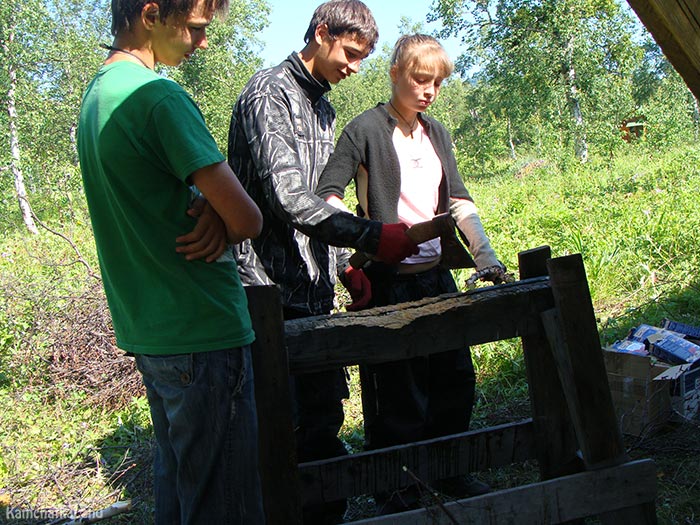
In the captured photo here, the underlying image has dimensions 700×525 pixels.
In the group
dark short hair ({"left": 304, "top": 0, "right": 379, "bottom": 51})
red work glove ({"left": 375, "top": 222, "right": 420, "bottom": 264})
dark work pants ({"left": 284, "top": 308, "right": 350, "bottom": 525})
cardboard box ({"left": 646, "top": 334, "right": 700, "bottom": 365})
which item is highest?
dark short hair ({"left": 304, "top": 0, "right": 379, "bottom": 51})

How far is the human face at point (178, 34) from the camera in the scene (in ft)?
4.66

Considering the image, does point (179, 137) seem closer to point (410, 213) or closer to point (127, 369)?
point (410, 213)

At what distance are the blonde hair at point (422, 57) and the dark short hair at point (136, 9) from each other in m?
1.17

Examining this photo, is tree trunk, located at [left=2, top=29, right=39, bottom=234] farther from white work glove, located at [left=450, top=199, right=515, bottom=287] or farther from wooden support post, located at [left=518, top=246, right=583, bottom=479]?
wooden support post, located at [left=518, top=246, right=583, bottom=479]

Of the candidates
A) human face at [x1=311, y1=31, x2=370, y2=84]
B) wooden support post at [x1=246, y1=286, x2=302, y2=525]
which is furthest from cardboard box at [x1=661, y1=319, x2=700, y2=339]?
wooden support post at [x1=246, y1=286, x2=302, y2=525]

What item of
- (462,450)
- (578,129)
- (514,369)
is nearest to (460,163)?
(578,129)

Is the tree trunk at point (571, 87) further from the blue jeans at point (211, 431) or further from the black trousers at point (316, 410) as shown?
the blue jeans at point (211, 431)

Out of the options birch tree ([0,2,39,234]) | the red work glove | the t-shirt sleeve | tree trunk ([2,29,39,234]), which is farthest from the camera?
birch tree ([0,2,39,234])

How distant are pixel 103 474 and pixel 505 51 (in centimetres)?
2203

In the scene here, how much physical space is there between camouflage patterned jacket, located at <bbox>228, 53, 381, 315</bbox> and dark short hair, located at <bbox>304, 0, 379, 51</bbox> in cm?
16

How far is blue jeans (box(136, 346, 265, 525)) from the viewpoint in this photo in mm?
1426

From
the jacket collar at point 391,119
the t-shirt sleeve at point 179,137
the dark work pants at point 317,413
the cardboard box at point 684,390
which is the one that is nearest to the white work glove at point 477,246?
the jacket collar at point 391,119

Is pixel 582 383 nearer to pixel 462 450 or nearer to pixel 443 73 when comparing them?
pixel 462 450

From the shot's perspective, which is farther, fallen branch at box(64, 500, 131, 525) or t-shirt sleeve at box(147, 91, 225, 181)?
fallen branch at box(64, 500, 131, 525)
